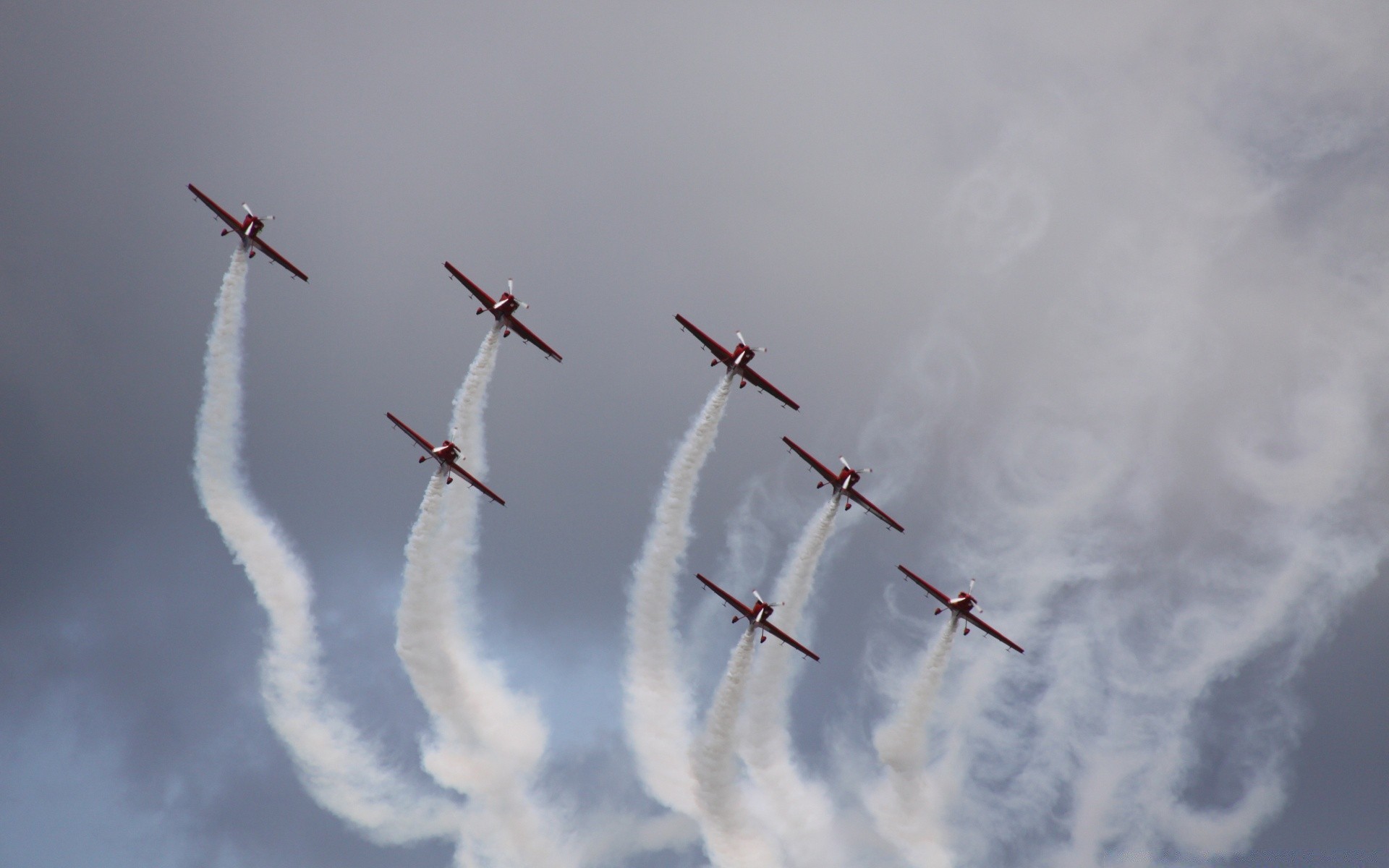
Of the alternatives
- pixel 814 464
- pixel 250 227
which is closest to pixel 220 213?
pixel 250 227

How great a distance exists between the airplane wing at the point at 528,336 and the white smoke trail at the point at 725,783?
20031 millimetres

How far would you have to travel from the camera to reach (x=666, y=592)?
101 meters

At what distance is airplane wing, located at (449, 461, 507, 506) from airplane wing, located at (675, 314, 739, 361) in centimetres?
1389

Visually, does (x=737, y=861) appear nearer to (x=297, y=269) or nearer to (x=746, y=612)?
(x=746, y=612)

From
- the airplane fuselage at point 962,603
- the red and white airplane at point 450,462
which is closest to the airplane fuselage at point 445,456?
the red and white airplane at point 450,462

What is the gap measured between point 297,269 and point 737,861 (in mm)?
41558

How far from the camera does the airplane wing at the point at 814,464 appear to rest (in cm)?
9881

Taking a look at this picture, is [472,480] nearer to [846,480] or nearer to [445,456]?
[445,456]

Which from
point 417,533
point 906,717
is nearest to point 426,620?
point 417,533

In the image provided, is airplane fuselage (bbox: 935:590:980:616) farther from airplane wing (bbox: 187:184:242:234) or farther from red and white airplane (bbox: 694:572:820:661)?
airplane wing (bbox: 187:184:242:234)

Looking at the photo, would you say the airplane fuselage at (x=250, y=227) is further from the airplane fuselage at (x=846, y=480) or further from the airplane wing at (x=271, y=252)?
the airplane fuselage at (x=846, y=480)

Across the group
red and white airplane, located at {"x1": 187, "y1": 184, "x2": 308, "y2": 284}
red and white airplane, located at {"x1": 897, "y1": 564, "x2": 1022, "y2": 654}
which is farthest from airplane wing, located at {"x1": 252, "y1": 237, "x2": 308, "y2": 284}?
red and white airplane, located at {"x1": 897, "y1": 564, "x2": 1022, "y2": 654}

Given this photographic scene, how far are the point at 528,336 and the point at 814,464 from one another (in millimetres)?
17203

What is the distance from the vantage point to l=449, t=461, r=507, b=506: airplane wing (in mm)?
97312
